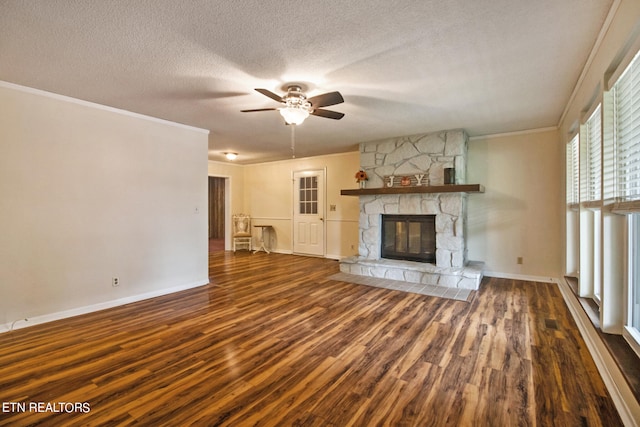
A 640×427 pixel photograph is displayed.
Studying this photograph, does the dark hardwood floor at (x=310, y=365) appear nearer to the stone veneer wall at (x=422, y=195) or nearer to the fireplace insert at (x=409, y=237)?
the stone veneer wall at (x=422, y=195)

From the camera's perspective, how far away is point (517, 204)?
4750 millimetres

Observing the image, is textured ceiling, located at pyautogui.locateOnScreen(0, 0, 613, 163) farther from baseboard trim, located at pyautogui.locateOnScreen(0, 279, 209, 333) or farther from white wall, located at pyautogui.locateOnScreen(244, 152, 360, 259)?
white wall, located at pyautogui.locateOnScreen(244, 152, 360, 259)

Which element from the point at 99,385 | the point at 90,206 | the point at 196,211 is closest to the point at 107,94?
the point at 90,206

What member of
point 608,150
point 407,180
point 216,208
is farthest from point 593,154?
point 216,208

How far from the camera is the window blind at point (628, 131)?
66.5 inches

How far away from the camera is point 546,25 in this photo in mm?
1966

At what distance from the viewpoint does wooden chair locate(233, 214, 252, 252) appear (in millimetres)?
8008

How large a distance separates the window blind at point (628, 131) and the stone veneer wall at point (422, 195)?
8.67ft

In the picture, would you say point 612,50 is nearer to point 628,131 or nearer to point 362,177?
point 628,131

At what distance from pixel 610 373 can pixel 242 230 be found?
7.33 metres

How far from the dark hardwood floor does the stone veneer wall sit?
1.21 m

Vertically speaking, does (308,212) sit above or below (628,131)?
below

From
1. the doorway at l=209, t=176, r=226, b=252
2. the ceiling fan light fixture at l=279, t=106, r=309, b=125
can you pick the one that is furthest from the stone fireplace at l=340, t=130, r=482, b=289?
the doorway at l=209, t=176, r=226, b=252

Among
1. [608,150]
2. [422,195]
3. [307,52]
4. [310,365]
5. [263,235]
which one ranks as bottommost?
[310,365]
